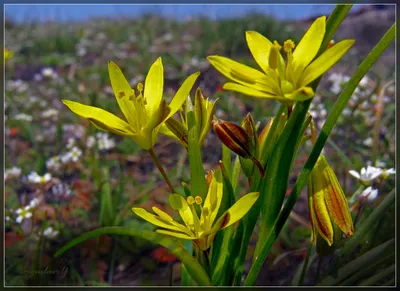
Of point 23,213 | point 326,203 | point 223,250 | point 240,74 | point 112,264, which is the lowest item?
point 112,264

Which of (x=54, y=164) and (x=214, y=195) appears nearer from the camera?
(x=214, y=195)

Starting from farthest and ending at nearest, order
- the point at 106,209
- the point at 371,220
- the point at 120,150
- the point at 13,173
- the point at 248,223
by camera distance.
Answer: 1. the point at 120,150
2. the point at 13,173
3. the point at 106,209
4. the point at 371,220
5. the point at 248,223

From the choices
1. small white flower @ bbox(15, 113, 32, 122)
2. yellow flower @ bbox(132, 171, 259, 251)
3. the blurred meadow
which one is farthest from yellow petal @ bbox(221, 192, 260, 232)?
small white flower @ bbox(15, 113, 32, 122)

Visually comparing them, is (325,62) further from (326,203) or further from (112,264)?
(112,264)

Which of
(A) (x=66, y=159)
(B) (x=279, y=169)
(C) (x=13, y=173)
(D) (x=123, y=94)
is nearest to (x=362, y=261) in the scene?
(B) (x=279, y=169)

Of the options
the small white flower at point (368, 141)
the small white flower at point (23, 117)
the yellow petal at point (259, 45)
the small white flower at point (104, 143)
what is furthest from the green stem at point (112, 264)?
→ the small white flower at point (23, 117)

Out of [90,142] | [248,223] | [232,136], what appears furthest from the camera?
[90,142]

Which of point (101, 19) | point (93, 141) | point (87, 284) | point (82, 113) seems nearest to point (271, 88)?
point (82, 113)
